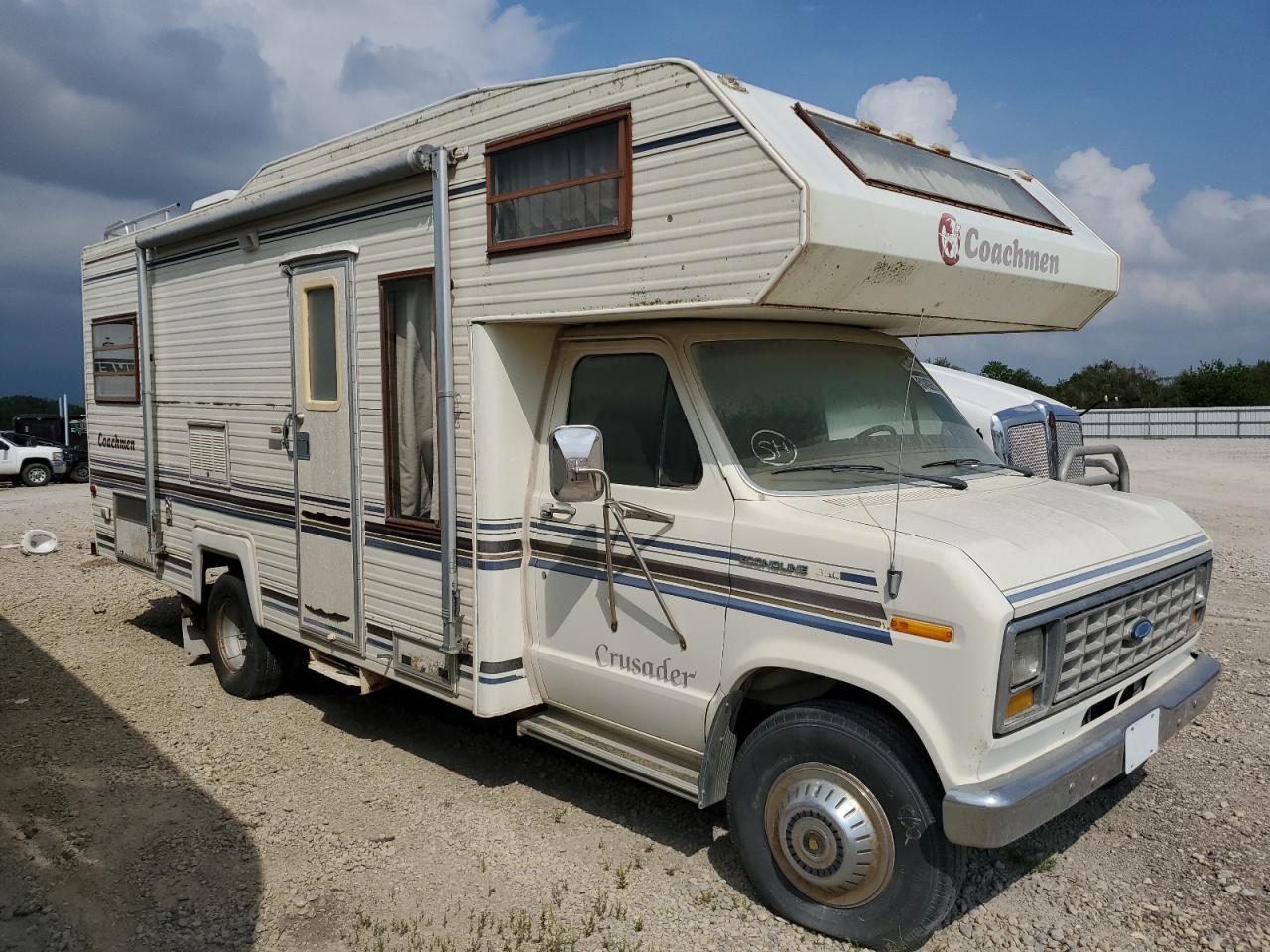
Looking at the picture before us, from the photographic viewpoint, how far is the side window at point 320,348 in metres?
5.43

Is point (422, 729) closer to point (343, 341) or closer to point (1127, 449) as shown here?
point (343, 341)

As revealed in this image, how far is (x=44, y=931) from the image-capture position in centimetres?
383

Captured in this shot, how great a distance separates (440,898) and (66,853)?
67.5 inches

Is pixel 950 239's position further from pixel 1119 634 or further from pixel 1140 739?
pixel 1140 739

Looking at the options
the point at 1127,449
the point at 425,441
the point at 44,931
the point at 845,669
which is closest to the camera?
the point at 845,669

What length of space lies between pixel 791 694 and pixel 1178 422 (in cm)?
3354

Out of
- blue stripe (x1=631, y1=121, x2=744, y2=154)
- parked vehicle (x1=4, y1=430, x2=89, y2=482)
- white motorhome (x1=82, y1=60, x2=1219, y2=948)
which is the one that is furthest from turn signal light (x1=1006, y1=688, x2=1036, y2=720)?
parked vehicle (x1=4, y1=430, x2=89, y2=482)

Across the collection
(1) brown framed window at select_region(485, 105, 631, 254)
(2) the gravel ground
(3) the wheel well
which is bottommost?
(2) the gravel ground

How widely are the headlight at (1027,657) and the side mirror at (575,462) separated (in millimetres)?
1561

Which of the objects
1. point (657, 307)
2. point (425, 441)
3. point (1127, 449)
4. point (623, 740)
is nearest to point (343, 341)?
point (425, 441)

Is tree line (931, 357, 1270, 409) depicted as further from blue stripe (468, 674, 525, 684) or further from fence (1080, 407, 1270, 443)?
blue stripe (468, 674, 525, 684)

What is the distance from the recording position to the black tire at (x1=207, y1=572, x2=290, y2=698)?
20.8 ft

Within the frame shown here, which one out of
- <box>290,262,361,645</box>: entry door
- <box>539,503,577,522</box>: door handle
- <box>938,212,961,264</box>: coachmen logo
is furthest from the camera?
<box>290,262,361,645</box>: entry door

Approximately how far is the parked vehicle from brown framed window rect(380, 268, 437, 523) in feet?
72.8
